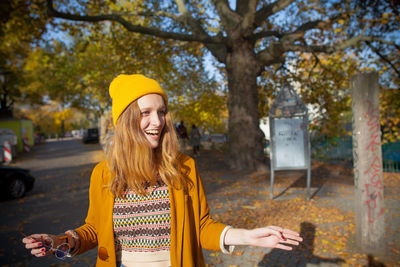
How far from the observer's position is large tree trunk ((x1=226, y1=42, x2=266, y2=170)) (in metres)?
11.9

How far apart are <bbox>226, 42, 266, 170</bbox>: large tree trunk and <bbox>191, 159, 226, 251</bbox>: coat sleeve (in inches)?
407

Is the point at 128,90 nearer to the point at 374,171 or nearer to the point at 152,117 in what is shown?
the point at 152,117

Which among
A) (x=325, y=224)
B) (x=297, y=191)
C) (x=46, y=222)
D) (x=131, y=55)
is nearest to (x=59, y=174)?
(x=131, y=55)

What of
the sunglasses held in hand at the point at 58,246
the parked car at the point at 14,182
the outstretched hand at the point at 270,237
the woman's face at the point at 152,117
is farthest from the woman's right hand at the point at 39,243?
the parked car at the point at 14,182

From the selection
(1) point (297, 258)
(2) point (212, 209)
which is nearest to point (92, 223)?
(1) point (297, 258)

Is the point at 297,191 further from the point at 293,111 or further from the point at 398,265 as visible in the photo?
the point at 398,265

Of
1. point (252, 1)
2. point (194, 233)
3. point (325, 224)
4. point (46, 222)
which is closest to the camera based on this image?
point (194, 233)

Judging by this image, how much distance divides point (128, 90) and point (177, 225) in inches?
35.9

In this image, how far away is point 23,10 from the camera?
1174 cm

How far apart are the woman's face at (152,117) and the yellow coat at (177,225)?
285 millimetres

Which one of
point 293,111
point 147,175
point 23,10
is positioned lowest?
point 147,175

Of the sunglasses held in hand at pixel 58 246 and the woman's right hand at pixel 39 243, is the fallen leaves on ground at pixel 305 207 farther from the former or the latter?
the woman's right hand at pixel 39 243

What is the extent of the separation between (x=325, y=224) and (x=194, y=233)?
14.9 feet

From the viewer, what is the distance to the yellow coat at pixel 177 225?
186 cm
